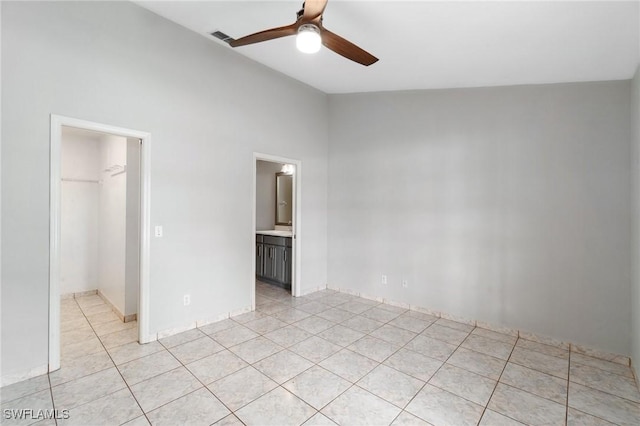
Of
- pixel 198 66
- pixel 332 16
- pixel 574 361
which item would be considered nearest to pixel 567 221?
pixel 574 361

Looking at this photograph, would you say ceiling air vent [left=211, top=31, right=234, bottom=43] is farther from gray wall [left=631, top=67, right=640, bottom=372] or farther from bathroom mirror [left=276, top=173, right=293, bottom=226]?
gray wall [left=631, top=67, right=640, bottom=372]

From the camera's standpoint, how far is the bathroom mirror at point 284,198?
222 inches

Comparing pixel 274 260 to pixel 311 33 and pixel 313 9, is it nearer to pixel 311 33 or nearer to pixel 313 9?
pixel 311 33

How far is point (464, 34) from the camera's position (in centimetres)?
238

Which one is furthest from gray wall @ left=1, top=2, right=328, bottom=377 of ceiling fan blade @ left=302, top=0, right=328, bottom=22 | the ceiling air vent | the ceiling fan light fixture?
ceiling fan blade @ left=302, top=0, right=328, bottom=22

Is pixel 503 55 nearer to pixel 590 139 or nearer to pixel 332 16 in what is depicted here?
pixel 590 139

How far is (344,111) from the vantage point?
4.59 m

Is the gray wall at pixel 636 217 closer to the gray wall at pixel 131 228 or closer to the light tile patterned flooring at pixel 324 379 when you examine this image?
the light tile patterned flooring at pixel 324 379

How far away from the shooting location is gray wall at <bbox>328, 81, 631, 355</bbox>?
108 inches

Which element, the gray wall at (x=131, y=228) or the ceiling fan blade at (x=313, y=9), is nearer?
the ceiling fan blade at (x=313, y=9)

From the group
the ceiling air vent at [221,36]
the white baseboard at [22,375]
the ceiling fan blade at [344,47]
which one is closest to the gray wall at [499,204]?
the ceiling fan blade at [344,47]

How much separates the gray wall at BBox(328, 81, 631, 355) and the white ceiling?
357mm

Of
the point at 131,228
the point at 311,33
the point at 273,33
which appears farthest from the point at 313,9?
Result: the point at 131,228

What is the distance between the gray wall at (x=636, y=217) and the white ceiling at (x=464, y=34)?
277mm
